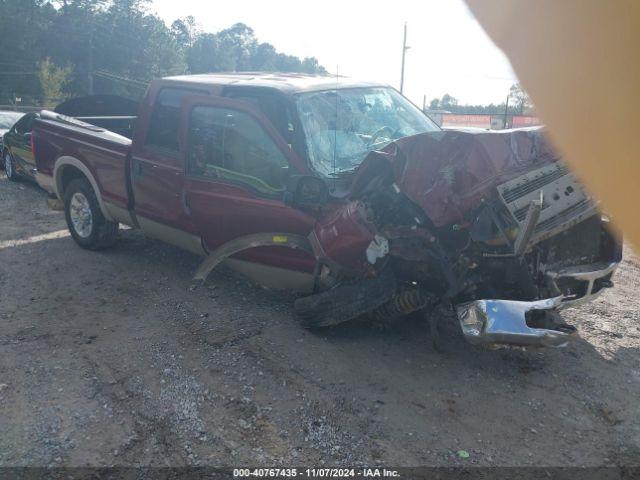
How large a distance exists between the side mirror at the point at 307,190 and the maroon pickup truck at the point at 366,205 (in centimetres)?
1

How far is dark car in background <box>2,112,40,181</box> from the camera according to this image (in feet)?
33.8

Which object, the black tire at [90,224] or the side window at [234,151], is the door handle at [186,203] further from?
the black tire at [90,224]

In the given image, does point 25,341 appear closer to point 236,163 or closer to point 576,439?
point 236,163

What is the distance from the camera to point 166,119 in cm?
548

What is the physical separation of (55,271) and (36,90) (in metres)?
43.9

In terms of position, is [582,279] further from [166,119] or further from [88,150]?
[88,150]

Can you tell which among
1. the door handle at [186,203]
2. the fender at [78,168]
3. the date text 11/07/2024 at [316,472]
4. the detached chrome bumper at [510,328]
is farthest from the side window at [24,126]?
the detached chrome bumper at [510,328]

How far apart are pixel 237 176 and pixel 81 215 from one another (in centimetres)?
292

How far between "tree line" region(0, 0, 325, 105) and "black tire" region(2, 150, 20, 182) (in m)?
33.8

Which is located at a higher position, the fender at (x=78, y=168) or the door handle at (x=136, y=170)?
the door handle at (x=136, y=170)

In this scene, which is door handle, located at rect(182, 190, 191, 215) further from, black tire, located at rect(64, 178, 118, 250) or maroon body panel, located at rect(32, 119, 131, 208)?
black tire, located at rect(64, 178, 118, 250)

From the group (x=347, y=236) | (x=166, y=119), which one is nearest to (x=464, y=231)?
(x=347, y=236)

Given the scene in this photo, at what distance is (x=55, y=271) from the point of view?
6.14m

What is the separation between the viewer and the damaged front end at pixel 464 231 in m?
3.73
